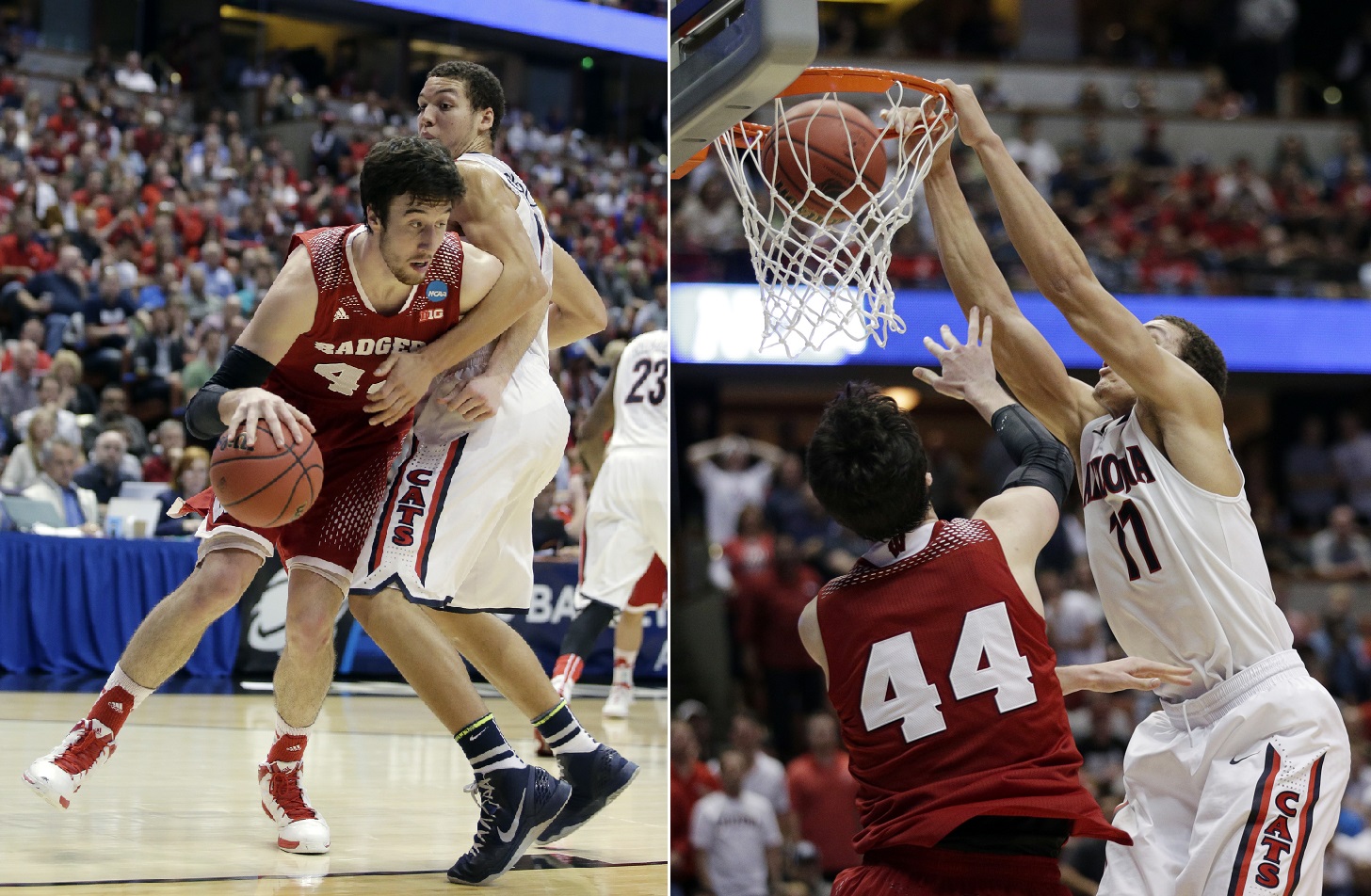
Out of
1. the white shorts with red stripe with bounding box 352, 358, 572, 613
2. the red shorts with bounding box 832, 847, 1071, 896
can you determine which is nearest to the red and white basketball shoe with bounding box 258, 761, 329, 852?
the white shorts with red stripe with bounding box 352, 358, 572, 613

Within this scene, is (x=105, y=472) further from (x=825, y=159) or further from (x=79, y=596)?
(x=825, y=159)

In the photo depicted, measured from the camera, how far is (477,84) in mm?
4145

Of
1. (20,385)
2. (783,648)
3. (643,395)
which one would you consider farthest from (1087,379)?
(20,385)

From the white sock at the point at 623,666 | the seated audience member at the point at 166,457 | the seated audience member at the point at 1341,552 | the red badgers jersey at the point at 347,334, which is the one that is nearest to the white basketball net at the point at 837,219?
the red badgers jersey at the point at 347,334

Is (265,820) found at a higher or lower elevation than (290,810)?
lower

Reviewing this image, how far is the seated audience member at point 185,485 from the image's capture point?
31.8ft

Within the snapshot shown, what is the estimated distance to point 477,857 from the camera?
3.50 metres

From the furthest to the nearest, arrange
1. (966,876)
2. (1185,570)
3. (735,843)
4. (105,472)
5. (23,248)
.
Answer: (23,248)
(105,472)
(735,843)
(1185,570)
(966,876)

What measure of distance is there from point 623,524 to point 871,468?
500 centimetres

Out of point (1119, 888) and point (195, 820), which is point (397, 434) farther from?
point (1119, 888)

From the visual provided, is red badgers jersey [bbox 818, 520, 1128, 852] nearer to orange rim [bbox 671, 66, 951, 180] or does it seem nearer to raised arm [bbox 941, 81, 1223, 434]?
raised arm [bbox 941, 81, 1223, 434]

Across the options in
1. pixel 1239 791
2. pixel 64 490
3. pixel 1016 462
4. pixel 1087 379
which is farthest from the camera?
pixel 1087 379

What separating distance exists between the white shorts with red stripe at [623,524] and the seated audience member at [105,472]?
4284 millimetres

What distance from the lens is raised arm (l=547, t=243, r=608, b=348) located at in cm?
444
